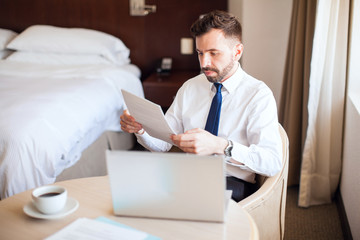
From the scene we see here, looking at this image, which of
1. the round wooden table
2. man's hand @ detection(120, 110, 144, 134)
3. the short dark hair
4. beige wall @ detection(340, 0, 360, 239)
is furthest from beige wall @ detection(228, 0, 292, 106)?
the round wooden table

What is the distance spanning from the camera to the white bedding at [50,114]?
1.90 metres

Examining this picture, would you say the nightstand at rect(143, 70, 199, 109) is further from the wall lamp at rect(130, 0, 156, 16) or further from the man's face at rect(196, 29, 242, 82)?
the man's face at rect(196, 29, 242, 82)

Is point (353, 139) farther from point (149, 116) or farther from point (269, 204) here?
point (149, 116)

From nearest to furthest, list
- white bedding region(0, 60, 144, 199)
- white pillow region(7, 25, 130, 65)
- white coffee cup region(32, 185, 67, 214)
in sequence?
white coffee cup region(32, 185, 67, 214) → white bedding region(0, 60, 144, 199) → white pillow region(7, 25, 130, 65)

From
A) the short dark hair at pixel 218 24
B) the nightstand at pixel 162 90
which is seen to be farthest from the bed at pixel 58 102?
the short dark hair at pixel 218 24

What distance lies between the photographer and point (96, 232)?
3.11ft

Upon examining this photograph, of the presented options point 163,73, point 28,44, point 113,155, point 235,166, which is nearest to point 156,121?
point 235,166

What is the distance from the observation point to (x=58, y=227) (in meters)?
0.99

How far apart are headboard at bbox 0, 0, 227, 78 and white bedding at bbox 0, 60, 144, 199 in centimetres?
43

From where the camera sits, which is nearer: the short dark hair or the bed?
the short dark hair

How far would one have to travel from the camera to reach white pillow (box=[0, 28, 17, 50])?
3555 mm

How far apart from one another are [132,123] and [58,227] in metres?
0.61

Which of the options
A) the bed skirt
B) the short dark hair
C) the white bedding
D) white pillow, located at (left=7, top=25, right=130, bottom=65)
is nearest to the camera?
the short dark hair

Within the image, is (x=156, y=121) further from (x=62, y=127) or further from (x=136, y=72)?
(x=136, y=72)
